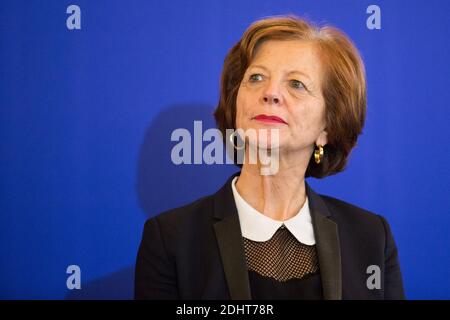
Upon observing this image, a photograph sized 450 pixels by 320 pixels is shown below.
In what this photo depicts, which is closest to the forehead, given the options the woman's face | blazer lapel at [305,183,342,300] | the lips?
the woman's face

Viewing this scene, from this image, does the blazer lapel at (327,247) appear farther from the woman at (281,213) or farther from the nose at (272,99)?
the nose at (272,99)

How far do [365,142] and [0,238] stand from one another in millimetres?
1270

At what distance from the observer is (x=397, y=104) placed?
1.82m

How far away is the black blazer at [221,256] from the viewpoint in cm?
142

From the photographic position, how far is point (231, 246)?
1.44m

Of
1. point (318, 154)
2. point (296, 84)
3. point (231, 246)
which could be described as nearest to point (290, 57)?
point (296, 84)

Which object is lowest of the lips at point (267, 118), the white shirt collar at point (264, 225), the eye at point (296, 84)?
the white shirt collar at point (264, 225)

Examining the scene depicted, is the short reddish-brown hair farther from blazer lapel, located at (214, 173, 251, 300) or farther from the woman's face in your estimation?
blazer lapel, located at (214, 173, 251, 300)

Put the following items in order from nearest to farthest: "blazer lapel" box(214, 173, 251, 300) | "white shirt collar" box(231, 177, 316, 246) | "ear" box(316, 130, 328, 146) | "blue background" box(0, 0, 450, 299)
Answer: "blazer lapel" box(214, 173, 251, 300), "white shirt collar" box(231, 177, 316, 246), "ear" box(316, 130, 328, 146), "blue background" box(0, 0, 450, 299)

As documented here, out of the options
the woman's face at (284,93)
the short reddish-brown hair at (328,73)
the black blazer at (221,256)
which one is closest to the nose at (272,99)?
the woman's face at (284,93)

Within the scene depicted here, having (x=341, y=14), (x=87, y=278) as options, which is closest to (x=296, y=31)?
(x=341, y=14)

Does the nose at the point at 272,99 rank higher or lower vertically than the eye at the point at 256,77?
lower

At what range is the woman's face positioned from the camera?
150cm

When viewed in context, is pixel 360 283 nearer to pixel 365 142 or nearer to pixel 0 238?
pixel 365 142
